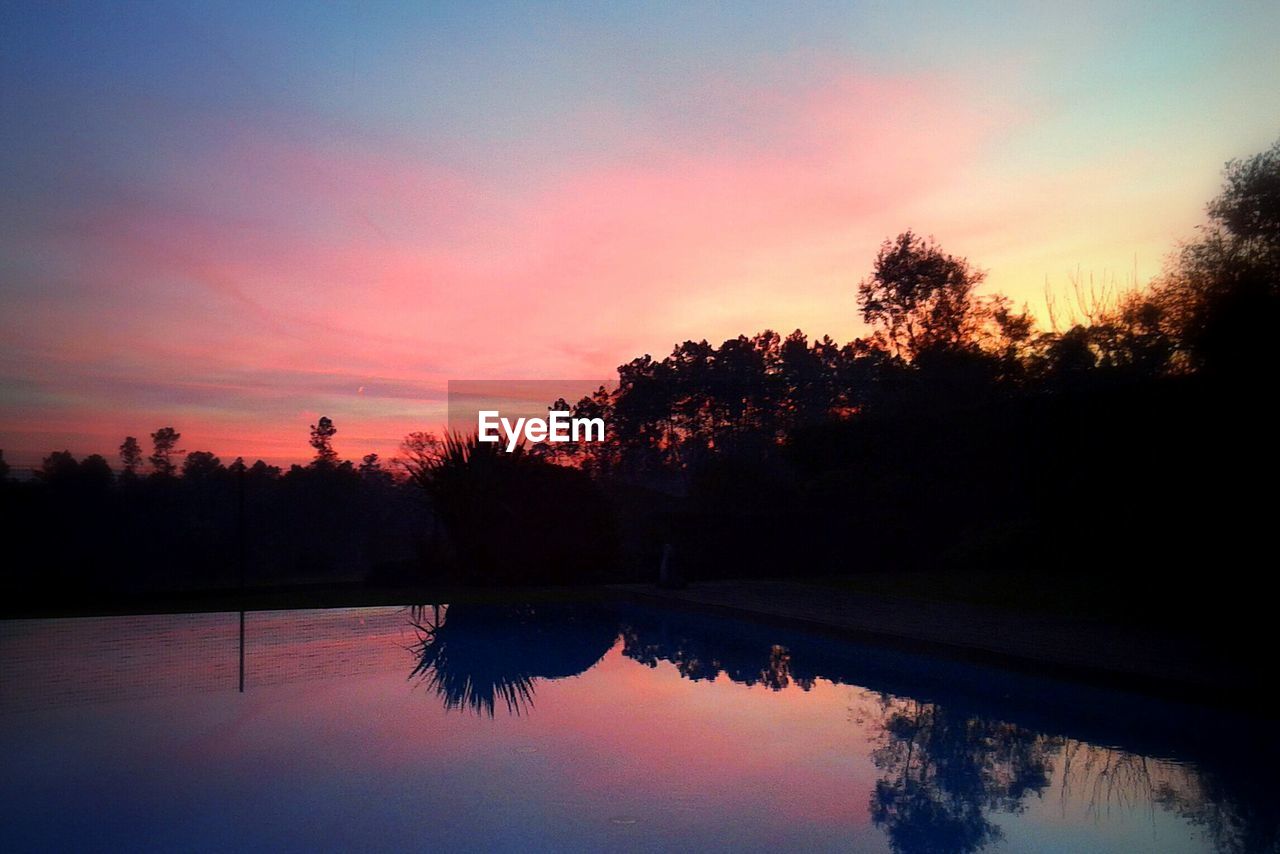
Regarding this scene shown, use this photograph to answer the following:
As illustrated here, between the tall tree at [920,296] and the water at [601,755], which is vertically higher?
the tall tree at [920,296]

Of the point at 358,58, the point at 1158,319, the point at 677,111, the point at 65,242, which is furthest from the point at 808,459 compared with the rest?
the point at 65,242

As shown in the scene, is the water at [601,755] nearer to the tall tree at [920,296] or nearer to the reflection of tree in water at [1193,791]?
the reflection of tree in water at [1193,791]

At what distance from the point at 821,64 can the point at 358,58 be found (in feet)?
21.7

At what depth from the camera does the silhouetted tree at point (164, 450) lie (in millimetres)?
18250

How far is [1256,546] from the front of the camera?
Result: 9102 millimetres

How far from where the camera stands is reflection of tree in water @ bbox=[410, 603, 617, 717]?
9.38 metres

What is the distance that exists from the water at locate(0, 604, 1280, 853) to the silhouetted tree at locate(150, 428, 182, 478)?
740 cm

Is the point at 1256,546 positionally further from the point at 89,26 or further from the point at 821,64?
the point at 89,26

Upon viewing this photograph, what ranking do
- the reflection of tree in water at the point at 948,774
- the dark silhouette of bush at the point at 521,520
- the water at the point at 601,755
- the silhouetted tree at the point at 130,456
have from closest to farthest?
1. the water at the point at 601,755
2. the reflection of tree in water at the point at 948,774
3. the silhouetted tree at the point at 130,456
4. the dark silhouette of bush at the point at 521,520

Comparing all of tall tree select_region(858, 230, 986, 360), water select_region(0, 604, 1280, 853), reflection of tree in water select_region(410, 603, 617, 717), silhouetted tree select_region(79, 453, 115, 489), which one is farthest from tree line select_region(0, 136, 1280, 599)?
water select_region(0, 604, 1280, 853)

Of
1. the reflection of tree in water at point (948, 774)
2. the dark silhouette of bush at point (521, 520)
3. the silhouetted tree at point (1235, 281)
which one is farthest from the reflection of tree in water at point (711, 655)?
the silhouetted tree at point (1235, 281)

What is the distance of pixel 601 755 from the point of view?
6793 millimetres

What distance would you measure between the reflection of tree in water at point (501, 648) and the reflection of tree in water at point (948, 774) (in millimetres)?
3520

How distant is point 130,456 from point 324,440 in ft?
17.6
